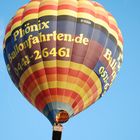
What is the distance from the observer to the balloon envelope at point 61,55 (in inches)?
1019

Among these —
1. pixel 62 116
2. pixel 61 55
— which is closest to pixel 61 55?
pixel 61 55

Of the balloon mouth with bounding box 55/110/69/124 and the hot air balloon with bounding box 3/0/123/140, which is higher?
the hot air balloon with bounding box 3/0/123/140

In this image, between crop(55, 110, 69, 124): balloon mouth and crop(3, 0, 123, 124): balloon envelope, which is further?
crop(3, 0, 123, 124): balloon envelope

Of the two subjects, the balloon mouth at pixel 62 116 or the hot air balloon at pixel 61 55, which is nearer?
the balloon mouth at pixel 62 116

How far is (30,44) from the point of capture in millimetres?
26406

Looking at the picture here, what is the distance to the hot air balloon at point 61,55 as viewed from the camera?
1019 inches

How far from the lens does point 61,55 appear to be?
26.0 meters

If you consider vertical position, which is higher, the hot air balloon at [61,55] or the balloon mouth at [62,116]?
the hot air balloon at [61,55]

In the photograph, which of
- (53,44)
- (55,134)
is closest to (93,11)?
(53,44)

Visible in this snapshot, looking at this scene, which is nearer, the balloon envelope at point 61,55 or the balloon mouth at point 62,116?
the balloon mouth at point 62,116

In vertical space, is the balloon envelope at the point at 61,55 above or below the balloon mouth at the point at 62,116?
above

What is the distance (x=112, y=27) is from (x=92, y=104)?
3.63 meters

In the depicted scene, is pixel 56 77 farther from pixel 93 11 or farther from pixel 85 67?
pixel 93 11

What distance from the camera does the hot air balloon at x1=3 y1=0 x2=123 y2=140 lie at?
2588 centimetres
